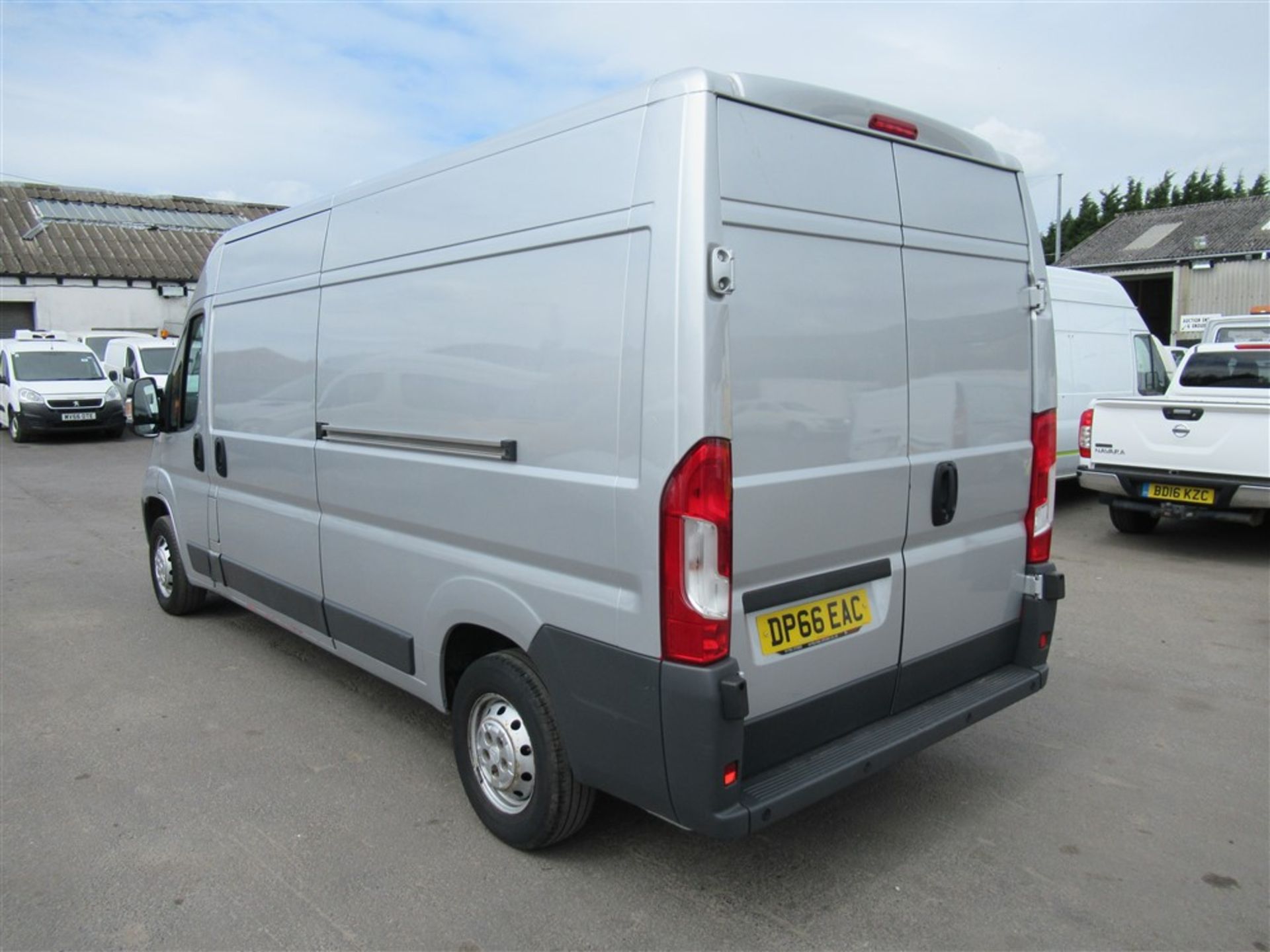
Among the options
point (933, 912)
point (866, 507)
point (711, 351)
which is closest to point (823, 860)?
point (933, 912)

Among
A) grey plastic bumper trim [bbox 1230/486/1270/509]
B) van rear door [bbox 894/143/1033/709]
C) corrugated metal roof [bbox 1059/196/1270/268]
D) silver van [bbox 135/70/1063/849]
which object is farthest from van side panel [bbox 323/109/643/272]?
corrugated metal roof [bbox 1059/196/1270/268]

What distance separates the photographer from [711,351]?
105 inches

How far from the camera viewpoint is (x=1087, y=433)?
8984mm

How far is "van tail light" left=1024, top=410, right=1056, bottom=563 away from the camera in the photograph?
13.0ft

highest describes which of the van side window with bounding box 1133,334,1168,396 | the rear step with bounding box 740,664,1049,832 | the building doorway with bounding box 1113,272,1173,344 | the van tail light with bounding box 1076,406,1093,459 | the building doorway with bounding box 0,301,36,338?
the building doorway with bounding box 1113,272,1173,344

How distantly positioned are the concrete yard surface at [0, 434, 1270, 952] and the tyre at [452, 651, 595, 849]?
0.15 m

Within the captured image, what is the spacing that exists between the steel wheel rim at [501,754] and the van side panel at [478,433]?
330 millimetres

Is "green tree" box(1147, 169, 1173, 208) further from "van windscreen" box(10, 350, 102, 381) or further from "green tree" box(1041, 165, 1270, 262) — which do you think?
"van windscreen" box(10, 350, 102, 381)

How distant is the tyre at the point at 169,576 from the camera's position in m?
6.34

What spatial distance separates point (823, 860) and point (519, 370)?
2.00 meters

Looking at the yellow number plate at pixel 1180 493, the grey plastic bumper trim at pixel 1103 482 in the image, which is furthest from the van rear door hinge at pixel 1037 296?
the grey plastic bumper trim at pixel 1103 482

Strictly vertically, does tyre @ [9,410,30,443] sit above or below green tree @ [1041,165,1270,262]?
below

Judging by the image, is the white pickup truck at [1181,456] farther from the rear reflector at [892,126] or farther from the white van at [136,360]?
the white van at [136,360]

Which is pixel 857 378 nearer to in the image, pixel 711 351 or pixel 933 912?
pixel 711 351
